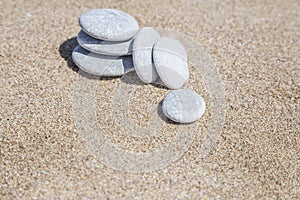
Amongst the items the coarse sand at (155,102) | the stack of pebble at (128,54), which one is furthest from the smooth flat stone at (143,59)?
the coarse sand at (155,102)

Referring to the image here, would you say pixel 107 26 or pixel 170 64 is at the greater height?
pixel 107 26

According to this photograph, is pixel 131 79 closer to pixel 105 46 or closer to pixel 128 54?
pixel 128 54

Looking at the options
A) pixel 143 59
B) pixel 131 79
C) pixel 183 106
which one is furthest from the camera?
pixel 131 79

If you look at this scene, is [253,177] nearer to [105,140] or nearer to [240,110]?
[240,110]

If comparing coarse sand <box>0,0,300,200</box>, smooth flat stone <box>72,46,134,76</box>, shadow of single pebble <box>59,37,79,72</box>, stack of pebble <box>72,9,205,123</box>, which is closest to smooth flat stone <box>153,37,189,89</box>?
stack of pebble <box>72,9,205,123</box>

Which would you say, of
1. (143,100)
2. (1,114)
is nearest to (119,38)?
(143,100)

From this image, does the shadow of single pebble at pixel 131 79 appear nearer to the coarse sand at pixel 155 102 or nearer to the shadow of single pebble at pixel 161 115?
the coarse sand at pixel 155 102

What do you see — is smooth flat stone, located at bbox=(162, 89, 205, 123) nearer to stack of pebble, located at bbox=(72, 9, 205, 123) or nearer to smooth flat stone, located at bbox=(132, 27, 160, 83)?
stack of pebble, located at bbox=(72, 9, 205, 123)

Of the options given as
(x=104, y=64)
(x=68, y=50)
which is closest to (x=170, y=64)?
(x=104, y=64)
